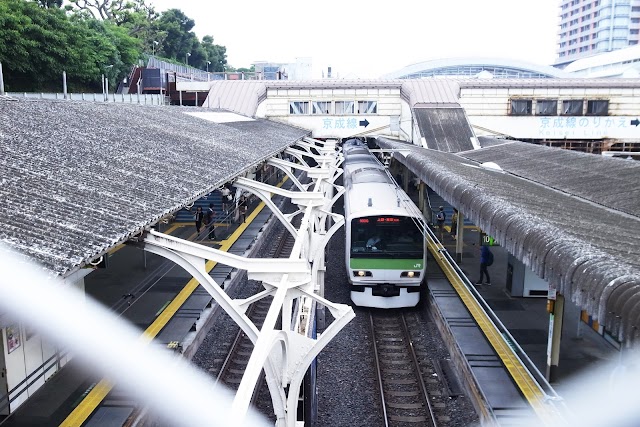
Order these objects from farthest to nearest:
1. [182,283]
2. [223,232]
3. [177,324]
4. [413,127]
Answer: [413,127] → [223,232] → [182,283] → [177,324]

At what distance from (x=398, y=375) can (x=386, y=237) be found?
2.71 metres

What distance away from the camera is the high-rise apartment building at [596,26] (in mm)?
73875

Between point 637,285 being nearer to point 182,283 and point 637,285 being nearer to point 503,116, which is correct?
point 182,283

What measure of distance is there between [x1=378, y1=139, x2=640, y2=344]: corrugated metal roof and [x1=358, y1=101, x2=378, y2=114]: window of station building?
12.5 metres

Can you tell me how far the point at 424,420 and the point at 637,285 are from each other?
455cm

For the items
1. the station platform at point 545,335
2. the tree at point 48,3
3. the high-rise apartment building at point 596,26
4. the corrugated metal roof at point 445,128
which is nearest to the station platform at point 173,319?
the station platform at point 545,335

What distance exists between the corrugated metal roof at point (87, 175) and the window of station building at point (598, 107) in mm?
17935

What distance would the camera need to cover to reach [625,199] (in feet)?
22.5

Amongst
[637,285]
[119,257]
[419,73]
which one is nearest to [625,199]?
[637,285]

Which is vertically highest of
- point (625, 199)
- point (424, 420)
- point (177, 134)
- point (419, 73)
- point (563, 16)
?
point (563, 16)

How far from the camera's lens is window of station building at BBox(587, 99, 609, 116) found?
22.4 m

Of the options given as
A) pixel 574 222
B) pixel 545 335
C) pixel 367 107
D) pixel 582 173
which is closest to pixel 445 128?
pixel 367 107

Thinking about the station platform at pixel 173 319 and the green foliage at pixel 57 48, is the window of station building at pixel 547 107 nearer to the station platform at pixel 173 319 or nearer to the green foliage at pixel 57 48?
the station platform at pixel 173 319

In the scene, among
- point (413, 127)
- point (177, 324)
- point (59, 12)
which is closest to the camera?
point (177, 324)
